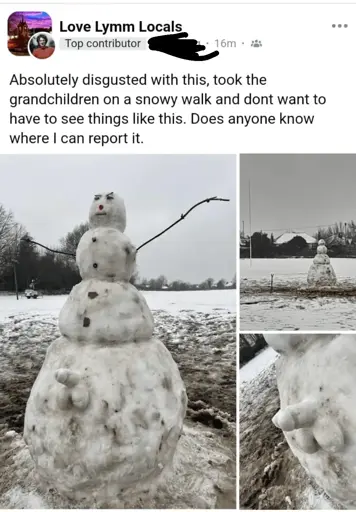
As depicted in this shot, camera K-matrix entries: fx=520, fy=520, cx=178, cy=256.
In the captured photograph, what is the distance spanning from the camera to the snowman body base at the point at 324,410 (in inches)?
76.2

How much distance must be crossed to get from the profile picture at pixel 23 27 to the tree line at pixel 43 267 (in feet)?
2.67

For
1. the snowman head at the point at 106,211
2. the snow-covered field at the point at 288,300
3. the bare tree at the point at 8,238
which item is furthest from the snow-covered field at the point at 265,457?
the bare tree at the point at 8,238

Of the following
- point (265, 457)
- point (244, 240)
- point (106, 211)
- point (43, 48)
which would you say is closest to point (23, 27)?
point (43, 48)

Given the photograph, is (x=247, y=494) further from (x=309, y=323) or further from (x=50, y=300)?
(x=50, y=300)

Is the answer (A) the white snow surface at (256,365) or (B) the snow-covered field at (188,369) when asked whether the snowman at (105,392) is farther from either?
(A) the white snow surface at (256,365)

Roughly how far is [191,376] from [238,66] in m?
1.70

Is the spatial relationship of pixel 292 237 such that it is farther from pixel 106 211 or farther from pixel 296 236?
pixel 106 211

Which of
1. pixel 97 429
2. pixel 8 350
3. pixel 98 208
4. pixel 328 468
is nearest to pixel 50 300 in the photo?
pixel 8 350

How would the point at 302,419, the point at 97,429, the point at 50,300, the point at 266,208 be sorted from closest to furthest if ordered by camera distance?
the point at 302,419
the point at 97,429
the point at 266,208
the point at 50,300

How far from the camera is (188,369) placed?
3.02 m

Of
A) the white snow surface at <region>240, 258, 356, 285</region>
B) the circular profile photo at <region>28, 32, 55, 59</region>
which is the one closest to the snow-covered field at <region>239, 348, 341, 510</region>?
the white snow surface at <region>240, 258, 356, 285</region>

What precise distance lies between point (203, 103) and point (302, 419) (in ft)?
4.73

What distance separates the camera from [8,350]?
2902mm

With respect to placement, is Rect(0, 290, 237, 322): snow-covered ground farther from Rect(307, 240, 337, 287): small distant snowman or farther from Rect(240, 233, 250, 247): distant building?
Rect(307, 240, 337, 287): small distant snowman
